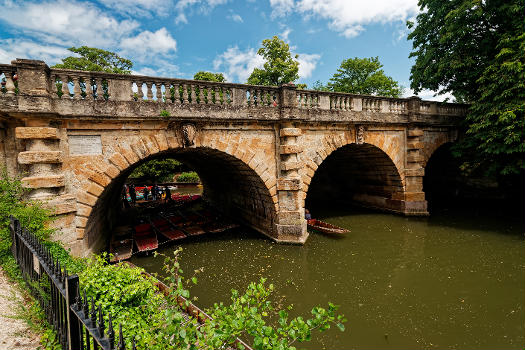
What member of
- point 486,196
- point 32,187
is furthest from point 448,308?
point 486,196

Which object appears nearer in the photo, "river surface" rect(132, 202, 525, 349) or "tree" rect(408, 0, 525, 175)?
"river surface" rect(132, 202, 525, 349)

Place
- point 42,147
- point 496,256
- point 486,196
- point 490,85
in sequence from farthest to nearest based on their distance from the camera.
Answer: point 486,196
point 490,85
point 496,256
point 42,147

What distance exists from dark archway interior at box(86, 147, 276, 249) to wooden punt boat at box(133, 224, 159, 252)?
42.5 inches

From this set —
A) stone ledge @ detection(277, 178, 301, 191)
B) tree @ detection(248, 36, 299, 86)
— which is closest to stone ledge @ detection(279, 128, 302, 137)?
stone ledge @ detection(277, 178, 301, 191)

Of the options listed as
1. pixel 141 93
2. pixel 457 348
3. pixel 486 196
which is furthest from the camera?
pixel 486 196

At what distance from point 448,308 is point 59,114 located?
9514 mm

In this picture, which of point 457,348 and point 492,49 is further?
point 492,49

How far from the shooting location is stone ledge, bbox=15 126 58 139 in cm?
557

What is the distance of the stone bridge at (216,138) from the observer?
577 cm

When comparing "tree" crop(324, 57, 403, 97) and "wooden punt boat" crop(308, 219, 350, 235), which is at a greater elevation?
"tree" crop(324, 57, 403, 97)

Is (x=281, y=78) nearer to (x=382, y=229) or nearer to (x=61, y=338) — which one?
(x=382, y=229)

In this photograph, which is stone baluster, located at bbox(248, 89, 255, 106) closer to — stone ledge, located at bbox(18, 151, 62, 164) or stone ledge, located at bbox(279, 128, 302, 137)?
stone ledge, located at bbox(279, 128, 302, 137)

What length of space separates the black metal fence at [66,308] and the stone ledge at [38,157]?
8.30 feet

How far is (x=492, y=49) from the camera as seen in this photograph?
384 inches
